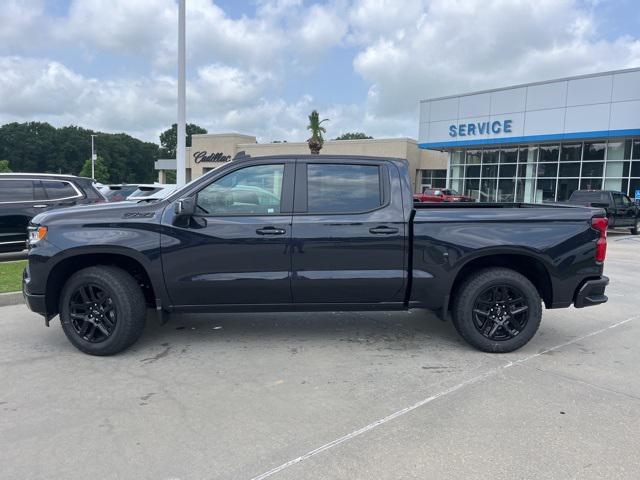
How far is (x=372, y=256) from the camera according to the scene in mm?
4734

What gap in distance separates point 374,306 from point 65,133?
4738 inches

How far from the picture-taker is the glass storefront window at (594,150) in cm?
2644

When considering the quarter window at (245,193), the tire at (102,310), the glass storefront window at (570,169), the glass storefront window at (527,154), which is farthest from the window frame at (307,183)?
the glass storefront window at (527,154)

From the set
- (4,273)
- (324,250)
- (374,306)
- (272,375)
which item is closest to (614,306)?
(374,306)

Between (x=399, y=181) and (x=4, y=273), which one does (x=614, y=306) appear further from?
(x=4, y=273)

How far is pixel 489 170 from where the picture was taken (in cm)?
3192

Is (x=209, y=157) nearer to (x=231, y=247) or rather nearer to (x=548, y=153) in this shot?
(x=548, y=153)

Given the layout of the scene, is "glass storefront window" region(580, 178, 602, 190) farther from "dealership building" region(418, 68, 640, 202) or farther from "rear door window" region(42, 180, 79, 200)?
"rear door window" region(42, 180, 79, 200)

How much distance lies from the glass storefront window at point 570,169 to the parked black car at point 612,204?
8.11 m

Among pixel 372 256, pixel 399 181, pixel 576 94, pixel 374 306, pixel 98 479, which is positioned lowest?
pixel 98 479

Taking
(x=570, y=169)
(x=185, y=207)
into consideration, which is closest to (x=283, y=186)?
(x=185, y=207)

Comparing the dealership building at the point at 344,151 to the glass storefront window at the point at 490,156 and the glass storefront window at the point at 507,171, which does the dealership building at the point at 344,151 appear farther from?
the glass storefront window at the point at 507,171

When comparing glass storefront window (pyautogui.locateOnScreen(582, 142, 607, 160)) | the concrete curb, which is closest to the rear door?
the concrete curb

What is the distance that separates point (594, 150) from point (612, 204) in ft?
31.2
